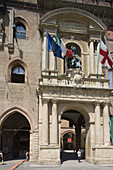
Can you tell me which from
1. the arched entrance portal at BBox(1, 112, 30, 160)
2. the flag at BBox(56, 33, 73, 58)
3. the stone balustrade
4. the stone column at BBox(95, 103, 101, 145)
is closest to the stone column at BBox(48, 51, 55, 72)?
the stone balustrade

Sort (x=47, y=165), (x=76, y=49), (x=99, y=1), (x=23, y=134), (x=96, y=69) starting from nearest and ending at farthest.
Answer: (x=47, y=165) → (x=96, y=69) → (x=76, y=49) → (x=99, y=1) → (x=23, y=134)

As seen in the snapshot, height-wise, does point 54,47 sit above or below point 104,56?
above

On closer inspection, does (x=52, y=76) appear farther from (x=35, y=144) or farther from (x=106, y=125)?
(x=106, y=125)

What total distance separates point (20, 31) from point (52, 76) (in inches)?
250

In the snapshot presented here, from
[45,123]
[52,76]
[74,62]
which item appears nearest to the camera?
[45,123]

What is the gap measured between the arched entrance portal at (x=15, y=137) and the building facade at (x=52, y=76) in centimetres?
15

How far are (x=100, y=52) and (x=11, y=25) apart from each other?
8970 millimetres

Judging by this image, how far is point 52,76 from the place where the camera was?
67.3 feet

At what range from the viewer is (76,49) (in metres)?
24.0

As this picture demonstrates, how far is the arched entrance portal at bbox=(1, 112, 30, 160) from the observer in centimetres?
2544

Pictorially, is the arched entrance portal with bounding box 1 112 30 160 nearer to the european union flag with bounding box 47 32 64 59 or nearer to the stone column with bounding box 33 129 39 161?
the stone column with bounding box 33 129 39 161

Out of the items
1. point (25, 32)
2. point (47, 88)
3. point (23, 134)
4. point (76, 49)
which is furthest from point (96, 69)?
point (23, 134)

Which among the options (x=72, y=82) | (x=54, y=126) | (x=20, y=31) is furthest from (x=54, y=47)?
(x=54, y=126)

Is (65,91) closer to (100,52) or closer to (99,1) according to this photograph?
(100,52)
